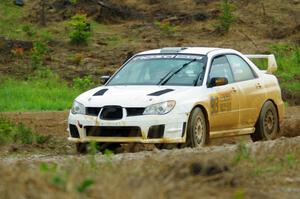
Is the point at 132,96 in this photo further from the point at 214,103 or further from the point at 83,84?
the point at 83,84

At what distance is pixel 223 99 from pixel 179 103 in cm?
131

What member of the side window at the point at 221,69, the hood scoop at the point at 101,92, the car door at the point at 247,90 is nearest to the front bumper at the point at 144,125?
the hood scoop at the point at 101,92

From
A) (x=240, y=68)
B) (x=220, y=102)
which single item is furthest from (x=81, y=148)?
(x=240, y=68)

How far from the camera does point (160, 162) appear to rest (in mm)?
8266

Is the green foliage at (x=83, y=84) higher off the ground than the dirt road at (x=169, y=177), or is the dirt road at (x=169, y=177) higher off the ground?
the dirt road at (x=169, y=177)

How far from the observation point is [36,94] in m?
23.1

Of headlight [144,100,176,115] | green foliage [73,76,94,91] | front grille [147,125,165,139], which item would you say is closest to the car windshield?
headlight [144,100,176,115]

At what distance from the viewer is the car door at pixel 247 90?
568 inches

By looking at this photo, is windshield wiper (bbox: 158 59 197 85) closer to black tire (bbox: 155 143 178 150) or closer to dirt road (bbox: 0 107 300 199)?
black tire (bbox: 155 143 178 150)

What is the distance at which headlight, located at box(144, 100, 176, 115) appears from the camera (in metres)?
12.5

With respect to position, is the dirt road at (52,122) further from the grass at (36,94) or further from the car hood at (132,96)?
the car hood at (132,96)

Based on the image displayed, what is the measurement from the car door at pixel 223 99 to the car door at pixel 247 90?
15 cm

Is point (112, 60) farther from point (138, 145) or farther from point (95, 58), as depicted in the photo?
point (138, 145)

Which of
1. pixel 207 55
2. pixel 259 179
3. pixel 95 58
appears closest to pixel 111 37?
pixel 95 58
